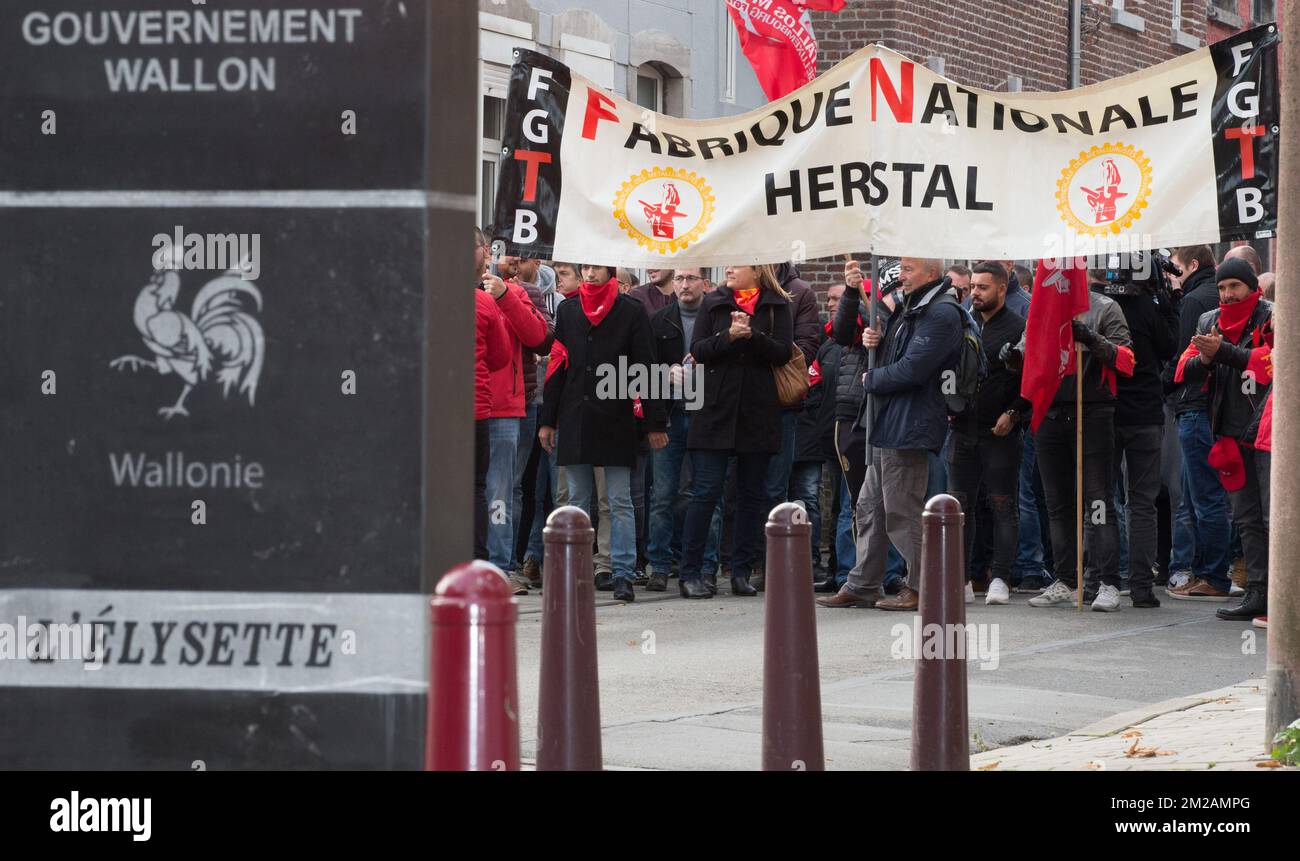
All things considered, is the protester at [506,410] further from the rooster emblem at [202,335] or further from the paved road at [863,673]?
the rooster emblem at [202,335]

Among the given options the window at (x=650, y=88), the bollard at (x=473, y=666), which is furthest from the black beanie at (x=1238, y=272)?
the bollard at (x=473, y=666)

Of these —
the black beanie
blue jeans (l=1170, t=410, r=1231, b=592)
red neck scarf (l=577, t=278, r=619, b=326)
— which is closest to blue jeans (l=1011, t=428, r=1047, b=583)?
blue jeans (l=1170, t=410, r=1231, b=592)

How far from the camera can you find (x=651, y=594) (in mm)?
13719

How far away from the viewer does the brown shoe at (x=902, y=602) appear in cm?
1251

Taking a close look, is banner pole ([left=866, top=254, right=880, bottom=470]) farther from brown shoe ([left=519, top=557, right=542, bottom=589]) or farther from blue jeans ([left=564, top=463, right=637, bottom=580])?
brown shoe ([left=519, top=557, right=542, bottom=589])

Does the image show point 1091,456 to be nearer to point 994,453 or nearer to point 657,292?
point 994,453

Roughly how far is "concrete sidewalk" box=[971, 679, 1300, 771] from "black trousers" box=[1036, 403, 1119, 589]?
3.81 meters

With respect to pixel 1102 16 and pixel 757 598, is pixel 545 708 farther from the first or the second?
pixel 1102 16

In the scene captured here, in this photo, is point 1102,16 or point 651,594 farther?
point 1102,16

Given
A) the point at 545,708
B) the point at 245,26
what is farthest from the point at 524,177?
the point at 245,26

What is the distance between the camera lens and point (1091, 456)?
12.7 m

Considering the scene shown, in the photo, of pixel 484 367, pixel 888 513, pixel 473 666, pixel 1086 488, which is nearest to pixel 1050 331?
pixel 1086 488

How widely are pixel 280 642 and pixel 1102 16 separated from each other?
77.0 feet

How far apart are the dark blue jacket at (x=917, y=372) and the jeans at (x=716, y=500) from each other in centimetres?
128
